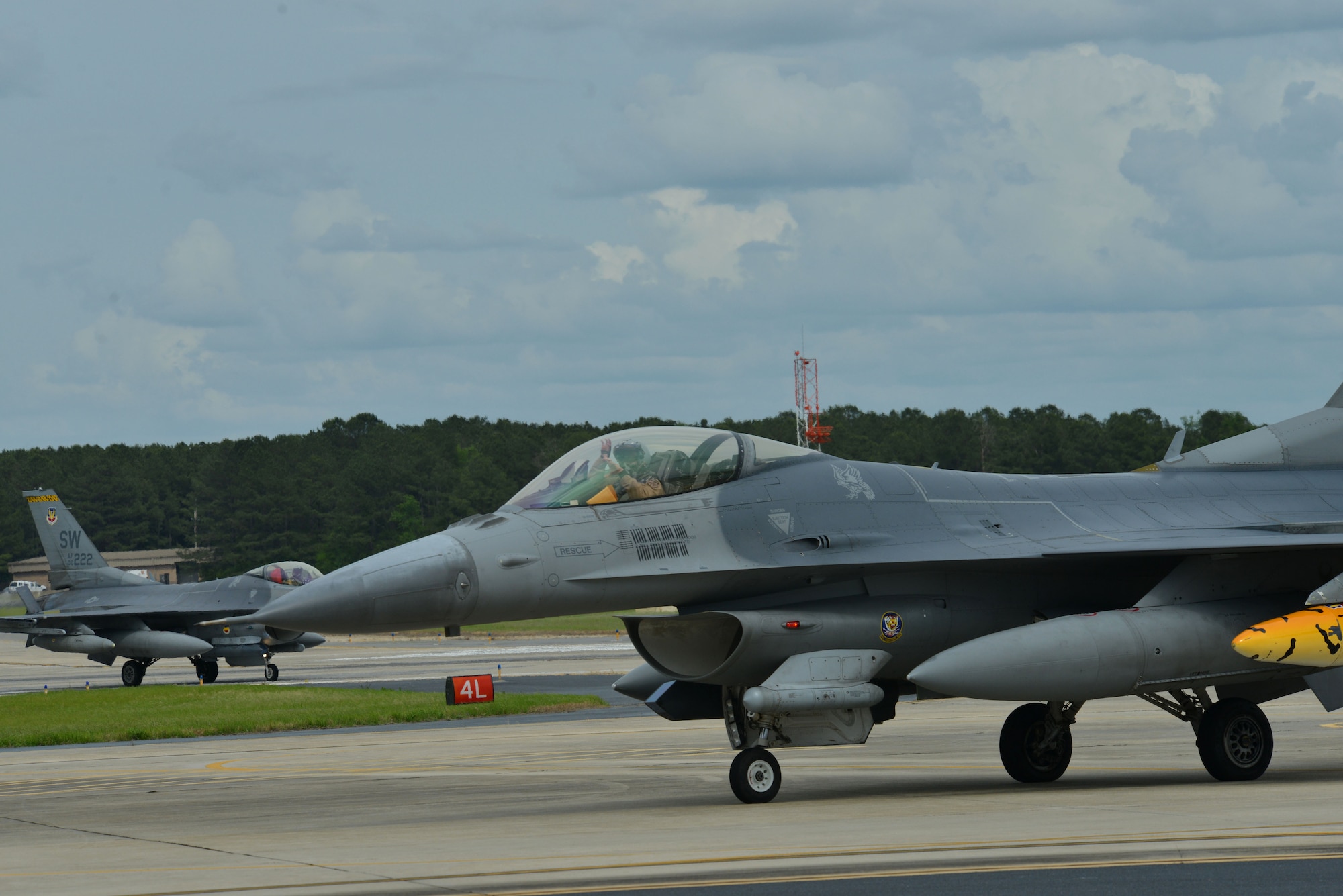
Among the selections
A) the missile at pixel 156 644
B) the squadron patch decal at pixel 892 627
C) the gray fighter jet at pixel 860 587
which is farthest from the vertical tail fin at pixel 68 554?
the squadron patch decal at pixel 892 627

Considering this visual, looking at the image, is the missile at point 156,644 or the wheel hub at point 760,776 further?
the missile at point 156,644

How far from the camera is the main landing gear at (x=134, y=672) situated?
37.4 metres

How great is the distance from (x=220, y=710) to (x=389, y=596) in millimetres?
17631

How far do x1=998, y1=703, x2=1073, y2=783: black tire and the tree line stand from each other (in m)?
65.3

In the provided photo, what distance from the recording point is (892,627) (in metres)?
13.6

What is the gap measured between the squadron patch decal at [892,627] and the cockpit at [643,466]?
173 centimetres

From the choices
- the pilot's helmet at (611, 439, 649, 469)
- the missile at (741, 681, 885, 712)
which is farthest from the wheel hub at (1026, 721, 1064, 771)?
the pilot's helmet at (611, 439, 649, 469)

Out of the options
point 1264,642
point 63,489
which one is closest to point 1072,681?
point 1264,642

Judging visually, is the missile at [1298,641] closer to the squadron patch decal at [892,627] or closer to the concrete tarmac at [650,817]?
the concrete tarmac at [650,817]

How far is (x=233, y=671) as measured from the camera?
43.0 m

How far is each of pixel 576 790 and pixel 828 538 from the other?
392cm

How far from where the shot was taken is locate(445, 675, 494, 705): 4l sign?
2741 cm

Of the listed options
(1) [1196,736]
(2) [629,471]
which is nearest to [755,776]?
(2) [629,471]

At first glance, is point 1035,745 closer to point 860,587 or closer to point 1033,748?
point 1033,748
